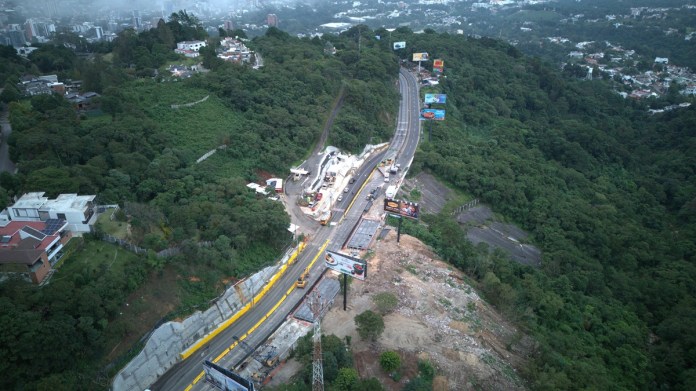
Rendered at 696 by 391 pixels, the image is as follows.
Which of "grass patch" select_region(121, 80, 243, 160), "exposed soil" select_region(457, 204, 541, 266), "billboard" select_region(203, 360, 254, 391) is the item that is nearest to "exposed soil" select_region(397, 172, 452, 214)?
"exposed soil" select_region(457, 204, 541, 266)

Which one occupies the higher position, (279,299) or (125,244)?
(125,244)

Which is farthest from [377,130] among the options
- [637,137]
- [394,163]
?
[637,137]

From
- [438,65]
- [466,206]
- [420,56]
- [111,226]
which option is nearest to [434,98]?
[438,65]

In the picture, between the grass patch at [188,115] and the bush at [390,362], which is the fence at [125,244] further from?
the bush at [390,362]

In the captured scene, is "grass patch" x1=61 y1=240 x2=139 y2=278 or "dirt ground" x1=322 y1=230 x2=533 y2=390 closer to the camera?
"dirt ground" x1=322 y1=230 x2=533 y2=390

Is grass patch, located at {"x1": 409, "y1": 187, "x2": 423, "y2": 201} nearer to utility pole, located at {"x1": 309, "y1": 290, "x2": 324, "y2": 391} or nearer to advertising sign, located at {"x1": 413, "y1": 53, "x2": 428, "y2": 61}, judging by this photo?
utility pole, located at {"x1": 309, "y1": 290, "x2": 324, "y2": 391}

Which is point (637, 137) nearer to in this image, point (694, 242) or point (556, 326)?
point (694, 242)

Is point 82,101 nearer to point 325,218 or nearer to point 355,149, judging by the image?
point 325,218
